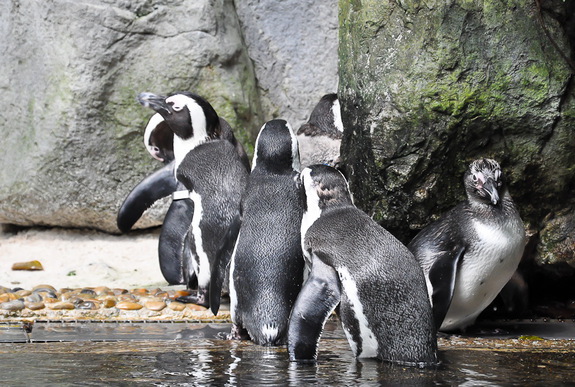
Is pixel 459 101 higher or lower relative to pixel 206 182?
higher

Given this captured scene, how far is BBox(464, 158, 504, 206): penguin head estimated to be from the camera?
14.7ft

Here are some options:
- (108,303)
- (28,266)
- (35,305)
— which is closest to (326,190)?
(108,303)

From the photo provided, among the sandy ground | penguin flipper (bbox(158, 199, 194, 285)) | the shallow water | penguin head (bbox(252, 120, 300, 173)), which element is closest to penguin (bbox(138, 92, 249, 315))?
penguin flipper (bbox(158, 199, 194, 285))

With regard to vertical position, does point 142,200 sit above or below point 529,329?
above

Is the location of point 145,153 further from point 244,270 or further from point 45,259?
point 244,270

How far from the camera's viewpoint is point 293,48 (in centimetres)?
744

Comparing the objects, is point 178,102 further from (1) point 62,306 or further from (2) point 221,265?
(1) point 62,306

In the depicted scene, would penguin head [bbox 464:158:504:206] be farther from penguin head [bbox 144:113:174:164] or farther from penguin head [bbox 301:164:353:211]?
penguin head [bbox 144:113:174:164]

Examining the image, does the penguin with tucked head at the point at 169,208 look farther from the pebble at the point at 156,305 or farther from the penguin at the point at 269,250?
the penguin at the point at 269,250

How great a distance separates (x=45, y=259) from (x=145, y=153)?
3.35ft

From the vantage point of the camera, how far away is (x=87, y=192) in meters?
7.22

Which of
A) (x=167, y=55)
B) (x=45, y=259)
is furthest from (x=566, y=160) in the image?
(x=45, y=259)

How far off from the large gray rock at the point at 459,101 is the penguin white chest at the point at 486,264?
15.4 inches

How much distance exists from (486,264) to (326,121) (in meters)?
2.19
